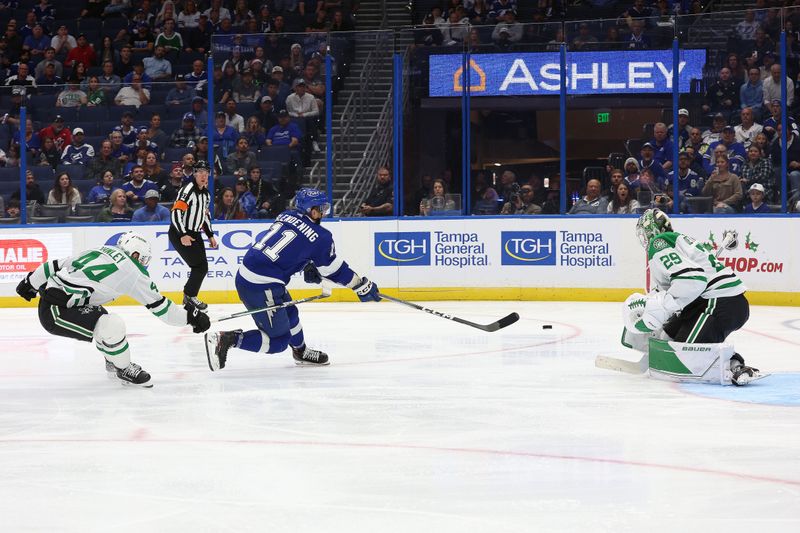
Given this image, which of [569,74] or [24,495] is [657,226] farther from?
[569,74]

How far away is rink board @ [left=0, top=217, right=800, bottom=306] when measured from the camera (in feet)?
35.8

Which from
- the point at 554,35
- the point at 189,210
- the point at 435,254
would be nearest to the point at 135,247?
the point at 189,210

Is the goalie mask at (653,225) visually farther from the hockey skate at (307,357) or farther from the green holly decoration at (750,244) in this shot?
the green holly decoration at (750,244)

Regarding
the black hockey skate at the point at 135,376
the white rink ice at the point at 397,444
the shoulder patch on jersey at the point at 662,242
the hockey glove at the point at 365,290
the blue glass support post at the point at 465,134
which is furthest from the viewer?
the blue glass support post at the point at 465,134

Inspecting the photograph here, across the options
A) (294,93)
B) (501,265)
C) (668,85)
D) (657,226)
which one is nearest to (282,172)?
(294,93)

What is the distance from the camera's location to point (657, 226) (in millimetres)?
5805

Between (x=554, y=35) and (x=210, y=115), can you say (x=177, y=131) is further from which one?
(x=554, y=35)

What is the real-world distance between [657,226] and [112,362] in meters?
2.98

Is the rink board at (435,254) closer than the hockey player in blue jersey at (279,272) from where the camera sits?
No

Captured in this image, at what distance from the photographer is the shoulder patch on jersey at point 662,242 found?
566 centimetres

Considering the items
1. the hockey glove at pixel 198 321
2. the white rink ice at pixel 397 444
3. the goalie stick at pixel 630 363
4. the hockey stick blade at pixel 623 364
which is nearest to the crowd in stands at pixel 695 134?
the white rink ice at pixel 397 444

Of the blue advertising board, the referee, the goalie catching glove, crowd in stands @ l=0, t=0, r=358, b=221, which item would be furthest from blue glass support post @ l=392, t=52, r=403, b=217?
the goalie catching glove

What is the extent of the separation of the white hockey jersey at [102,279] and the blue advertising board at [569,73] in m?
5.89

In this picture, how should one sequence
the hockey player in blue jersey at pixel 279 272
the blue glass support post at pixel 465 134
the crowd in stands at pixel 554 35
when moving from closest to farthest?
the hockey player in blue jersey at pixel 279 272 → the crowd in stands at pixel 554 35 → the blue glass support post at pixel 465 134
